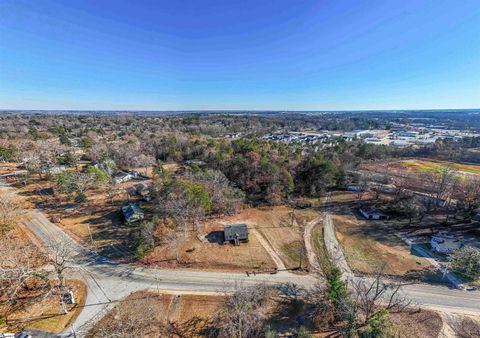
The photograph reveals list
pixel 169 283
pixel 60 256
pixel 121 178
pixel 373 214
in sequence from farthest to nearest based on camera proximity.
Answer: pixel 121 178 → pixel 373 214 → pixel 169 283 → pixel 60 256

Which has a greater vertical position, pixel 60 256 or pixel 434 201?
pixel 60 256

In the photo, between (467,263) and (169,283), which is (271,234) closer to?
(169,283)

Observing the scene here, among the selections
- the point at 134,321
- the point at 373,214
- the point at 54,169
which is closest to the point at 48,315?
the point at 134,321

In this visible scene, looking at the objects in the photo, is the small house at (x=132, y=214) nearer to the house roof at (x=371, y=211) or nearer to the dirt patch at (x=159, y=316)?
the dirt patch at (x=159, y=316)

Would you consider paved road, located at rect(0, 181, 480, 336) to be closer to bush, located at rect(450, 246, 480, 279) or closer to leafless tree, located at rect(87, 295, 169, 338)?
leafless tree, located at rect(87, 295, 169, 338)

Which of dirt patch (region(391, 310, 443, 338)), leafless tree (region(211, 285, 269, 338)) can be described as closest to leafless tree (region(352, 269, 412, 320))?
dirt patch (region(391, 310, 443, 338))

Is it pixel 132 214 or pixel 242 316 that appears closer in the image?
pixel 242 316
